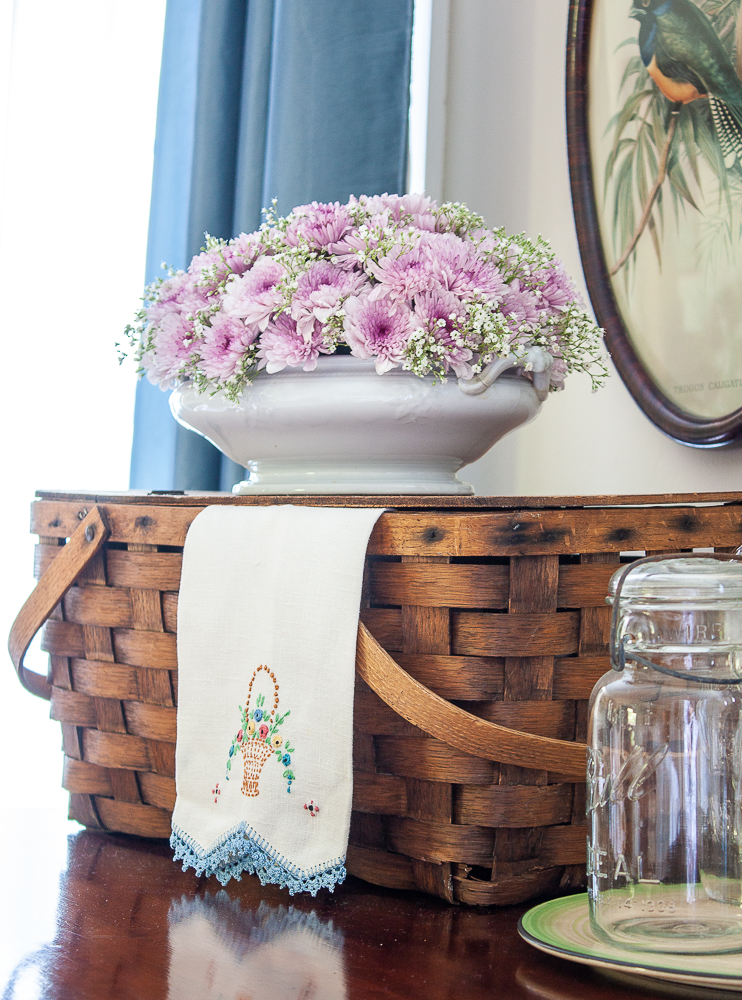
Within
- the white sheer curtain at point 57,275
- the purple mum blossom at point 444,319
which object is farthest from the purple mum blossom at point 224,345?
the white sheer curtain at point 57,275

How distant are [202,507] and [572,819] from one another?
304 millimetres

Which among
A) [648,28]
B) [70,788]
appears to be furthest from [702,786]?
[648,28]

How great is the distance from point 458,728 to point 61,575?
0.97ft

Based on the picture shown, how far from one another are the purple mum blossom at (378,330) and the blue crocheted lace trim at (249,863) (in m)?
0.31

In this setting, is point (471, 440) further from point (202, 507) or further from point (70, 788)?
point (70, 788)

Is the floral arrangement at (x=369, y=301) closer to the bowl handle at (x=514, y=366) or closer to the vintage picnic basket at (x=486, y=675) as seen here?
the bowl handle at (x=514, y=366)

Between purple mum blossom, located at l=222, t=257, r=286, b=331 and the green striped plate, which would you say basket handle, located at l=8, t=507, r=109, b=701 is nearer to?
purple mum blossom, located at l=222, t=257, r=286, b=331

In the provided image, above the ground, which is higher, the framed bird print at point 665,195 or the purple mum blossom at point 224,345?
the framed bird print at point 665,195

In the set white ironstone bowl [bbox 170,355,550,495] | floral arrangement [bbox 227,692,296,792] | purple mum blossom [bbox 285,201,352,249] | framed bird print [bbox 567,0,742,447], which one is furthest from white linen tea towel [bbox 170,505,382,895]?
framed bird print [bbox 567,0,742,447]

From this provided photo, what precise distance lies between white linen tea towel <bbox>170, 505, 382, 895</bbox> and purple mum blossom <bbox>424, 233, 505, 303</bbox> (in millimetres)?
187

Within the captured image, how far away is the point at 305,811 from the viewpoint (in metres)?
0.52

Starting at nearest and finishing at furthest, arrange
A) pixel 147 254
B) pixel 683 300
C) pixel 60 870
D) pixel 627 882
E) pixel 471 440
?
pixel 627 882
pixel 60 870
pixel 471 440
pixel 683 300
pixel 147 254

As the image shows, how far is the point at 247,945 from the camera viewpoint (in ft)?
1.50

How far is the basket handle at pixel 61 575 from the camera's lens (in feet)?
1.99
